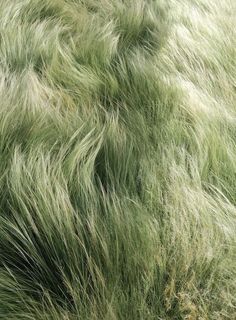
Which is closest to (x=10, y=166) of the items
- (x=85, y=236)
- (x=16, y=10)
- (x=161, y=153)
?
(x=85, y=236)

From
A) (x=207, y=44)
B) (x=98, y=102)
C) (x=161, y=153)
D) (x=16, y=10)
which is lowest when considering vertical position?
(x=16, y=10)

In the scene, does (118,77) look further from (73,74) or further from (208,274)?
(208,274)

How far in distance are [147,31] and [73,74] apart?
0.67 m

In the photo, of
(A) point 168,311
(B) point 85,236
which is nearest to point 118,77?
(B) point 85,236

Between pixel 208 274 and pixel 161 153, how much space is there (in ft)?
1.44

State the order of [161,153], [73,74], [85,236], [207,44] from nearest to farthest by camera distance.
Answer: [85,236]
[161,153]
[73,74]
[207,44]

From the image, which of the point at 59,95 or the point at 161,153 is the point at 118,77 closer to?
the point at 59,95

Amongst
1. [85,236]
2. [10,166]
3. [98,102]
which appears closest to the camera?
[85,236]

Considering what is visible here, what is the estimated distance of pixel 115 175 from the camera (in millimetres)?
1225

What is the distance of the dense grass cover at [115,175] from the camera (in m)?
0.93

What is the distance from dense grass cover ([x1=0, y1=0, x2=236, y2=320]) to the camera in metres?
0.93

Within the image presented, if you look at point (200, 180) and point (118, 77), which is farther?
point (118, 77)

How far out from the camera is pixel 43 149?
50.8 inches

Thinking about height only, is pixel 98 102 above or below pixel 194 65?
below
